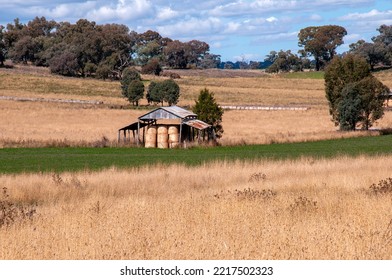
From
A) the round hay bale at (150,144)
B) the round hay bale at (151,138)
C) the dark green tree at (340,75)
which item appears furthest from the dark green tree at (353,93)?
the round hay bale at (150,144)

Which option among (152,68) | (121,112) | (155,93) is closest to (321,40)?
(152,68)

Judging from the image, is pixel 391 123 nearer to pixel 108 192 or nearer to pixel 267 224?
pixel 108 192

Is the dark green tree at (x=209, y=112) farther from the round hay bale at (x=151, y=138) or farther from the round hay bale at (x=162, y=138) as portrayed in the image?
the round hay bale at (x=151, y=138)

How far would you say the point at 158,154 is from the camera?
4234 centimetres

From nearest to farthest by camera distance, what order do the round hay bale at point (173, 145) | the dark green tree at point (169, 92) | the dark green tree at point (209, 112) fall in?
the round hay bale at point (173, 145), the dark green tree at point (209, 112), the dark green tree at point (169, 92)

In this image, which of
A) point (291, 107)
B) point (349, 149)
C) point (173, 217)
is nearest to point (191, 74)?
point (291, 107)

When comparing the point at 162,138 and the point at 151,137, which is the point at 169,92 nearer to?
the point at 151,137

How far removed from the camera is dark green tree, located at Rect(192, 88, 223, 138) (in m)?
54.1

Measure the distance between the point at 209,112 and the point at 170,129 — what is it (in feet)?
14.8

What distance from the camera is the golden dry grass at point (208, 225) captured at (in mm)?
9266

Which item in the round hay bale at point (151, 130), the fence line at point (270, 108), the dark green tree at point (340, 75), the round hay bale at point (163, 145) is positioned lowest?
the round hay bale at point (163, 145)

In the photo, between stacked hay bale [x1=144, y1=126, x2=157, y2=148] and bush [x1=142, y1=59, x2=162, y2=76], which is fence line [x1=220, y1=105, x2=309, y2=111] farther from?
bush [x1=142, y1=59, x2=162, y2=76]

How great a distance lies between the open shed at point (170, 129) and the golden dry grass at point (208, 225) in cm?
3093

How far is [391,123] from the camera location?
220ft
